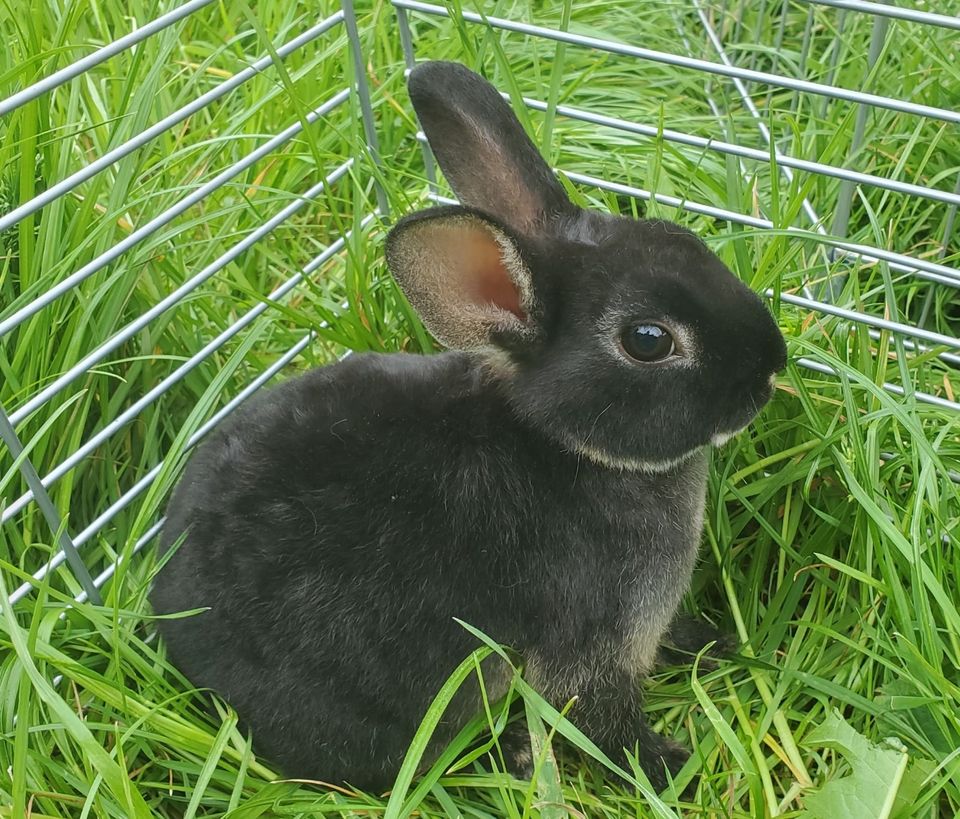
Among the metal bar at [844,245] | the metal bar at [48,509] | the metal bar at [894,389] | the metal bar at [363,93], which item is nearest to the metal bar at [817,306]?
the metal bar at [844,245]

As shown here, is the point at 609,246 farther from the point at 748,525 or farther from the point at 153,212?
the point at 153,212

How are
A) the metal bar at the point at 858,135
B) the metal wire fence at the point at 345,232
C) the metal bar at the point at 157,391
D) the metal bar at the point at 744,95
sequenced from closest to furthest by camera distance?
the metal wire fence at the point at 345,232, the metal bar at the point at 157,391, the metal bar at the point at 858,135, the metal bar at the point at 744,95

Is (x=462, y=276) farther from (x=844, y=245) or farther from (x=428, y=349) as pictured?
(x=844, y=245)

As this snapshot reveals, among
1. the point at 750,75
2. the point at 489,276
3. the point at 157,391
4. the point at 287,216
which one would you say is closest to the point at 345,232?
the point at 287,216

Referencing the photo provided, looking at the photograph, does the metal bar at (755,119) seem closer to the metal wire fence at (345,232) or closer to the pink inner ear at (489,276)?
the metal wire fence at (345,232)

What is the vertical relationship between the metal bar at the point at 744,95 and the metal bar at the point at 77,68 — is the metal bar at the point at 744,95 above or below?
below
